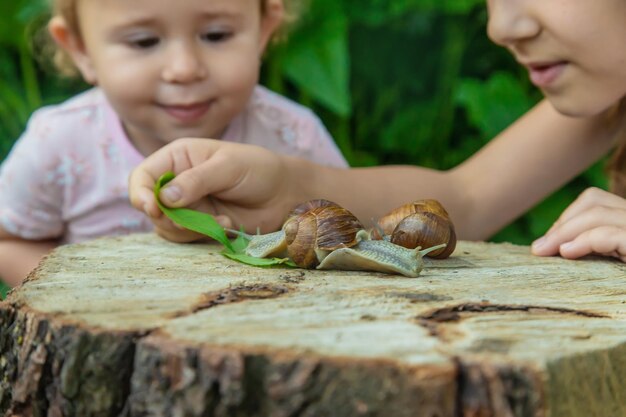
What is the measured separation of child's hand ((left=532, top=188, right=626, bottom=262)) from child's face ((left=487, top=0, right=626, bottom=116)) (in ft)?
0.72

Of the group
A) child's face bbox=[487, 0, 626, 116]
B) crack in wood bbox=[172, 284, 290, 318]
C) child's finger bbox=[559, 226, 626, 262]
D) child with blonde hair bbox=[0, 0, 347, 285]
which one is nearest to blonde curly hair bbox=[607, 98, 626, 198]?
child's face bbox=[487, 0, 626, 116]

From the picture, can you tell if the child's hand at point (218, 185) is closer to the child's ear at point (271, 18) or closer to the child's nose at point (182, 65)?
the child's nose at point (182, 65)

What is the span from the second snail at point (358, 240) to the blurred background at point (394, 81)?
1.39 m

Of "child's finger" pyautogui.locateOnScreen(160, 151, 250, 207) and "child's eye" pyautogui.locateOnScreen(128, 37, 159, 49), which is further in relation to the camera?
"child's eye" pyautogui.locateOnScreen(128, 37, 159, 49)

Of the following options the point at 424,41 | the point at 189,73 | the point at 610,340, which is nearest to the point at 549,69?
the point at 189,73

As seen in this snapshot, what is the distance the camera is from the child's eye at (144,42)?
1933 mm

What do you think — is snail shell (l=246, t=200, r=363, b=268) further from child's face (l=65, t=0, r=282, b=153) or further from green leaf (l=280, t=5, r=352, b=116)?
green leaf (l=280, t=5, r=352, b=116)

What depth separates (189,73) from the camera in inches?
75.2

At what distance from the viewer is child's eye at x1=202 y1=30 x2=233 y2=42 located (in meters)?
1.96

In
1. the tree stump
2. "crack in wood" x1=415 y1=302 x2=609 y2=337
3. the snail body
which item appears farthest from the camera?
the snail body

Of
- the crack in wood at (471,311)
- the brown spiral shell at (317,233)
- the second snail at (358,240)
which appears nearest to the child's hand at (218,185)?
the second snail at (358,240)

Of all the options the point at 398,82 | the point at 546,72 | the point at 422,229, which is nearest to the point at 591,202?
the point at 546,72

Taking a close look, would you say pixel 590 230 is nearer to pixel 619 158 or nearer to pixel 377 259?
pixel 377 259

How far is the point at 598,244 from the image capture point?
1.41m
